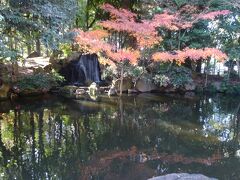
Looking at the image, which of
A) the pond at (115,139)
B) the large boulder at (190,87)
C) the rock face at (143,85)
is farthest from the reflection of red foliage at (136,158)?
the large boulder at (190,87)

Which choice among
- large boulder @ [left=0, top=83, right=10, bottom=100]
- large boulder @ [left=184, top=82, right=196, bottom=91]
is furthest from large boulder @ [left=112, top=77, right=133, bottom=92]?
large boulder @ [left=0, top=83, right=10, bottom=100]

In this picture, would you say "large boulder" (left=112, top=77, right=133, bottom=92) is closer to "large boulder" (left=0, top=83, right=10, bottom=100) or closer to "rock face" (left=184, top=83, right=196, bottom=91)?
"rock face" (left=184, top=83, right=196, bottom=91)

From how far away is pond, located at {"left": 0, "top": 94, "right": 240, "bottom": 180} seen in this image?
6547mm

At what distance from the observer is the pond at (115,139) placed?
6.55 meters

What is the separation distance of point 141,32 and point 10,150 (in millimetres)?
7911

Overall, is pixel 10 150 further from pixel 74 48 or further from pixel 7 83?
pixel 74 48

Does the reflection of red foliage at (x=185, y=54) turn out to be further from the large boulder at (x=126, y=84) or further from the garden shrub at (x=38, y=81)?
the garden shrub at (x=38, y=81)

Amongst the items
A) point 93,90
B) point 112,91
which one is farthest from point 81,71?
point 112,91

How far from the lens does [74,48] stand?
1722 cm

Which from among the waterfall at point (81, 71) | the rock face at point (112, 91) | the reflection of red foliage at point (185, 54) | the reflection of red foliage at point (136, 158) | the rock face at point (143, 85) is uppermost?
the reflection of red foliage at point (185, 54)

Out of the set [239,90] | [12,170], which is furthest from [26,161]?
[239,90]

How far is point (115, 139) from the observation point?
8406mm

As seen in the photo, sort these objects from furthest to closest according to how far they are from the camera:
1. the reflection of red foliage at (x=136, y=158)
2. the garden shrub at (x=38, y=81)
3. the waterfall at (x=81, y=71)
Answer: the waterfall at (x=81, y=71) < the garden shrub at (x=38, y=81) < the reflection of red foliage at (x=136, y=158)

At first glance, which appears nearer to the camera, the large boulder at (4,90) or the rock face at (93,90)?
the large boulder at (4,90)
